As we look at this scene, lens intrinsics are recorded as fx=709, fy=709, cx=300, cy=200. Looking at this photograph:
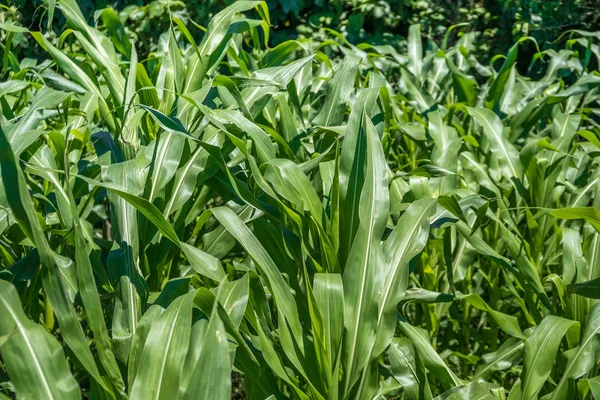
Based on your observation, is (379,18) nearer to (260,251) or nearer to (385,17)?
(385,17)

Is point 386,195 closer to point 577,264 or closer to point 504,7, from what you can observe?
point 577,264

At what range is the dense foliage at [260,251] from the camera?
3.28 ft

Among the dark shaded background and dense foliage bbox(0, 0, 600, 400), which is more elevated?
dense foliage bbox(0, 0, 600, 400)

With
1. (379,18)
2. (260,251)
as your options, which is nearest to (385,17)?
(379,18)

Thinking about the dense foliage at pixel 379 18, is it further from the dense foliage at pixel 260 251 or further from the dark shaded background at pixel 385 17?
the dense foliage at pixel 260 251

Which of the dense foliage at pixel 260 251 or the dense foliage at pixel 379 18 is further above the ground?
the dense foliage at pixel 260 251

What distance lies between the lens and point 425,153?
7.45 feet

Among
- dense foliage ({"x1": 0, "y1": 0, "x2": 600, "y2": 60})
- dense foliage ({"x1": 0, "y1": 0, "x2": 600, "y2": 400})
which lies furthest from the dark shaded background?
dense foliage ({"x1": 0, "y1": 0, "x2": 600, "y2": 400})

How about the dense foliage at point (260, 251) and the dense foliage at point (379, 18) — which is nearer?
the dense foliage at point (260, 251)

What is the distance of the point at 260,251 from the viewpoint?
3.91 ft

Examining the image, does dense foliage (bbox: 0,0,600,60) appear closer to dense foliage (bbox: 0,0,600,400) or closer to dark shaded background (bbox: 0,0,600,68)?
dark shaded background (bbox: 0,0,600,68)

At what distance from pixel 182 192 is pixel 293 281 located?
0.30 m

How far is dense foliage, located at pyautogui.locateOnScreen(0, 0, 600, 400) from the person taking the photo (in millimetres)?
1000

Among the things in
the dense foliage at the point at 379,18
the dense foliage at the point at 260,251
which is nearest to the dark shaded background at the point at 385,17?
the dense foliage at the point at 379,18
